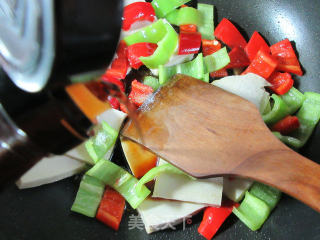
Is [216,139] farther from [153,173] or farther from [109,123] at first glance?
[109,123]

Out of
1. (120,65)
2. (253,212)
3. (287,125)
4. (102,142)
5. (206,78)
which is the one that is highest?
(120,65)

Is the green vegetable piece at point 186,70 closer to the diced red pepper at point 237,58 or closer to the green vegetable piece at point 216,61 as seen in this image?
the green vegetable piece at point 216,61

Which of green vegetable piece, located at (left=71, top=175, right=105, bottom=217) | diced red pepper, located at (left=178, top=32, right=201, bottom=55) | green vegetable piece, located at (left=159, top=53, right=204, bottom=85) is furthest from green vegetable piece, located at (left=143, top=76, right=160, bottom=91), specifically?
green vegetable piece, located at (left=71, top=175, right=105, bottom=217)

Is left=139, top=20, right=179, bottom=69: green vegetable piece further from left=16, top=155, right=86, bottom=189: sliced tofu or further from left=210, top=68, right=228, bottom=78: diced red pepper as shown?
left=16, top=155, right=86, bottom=189: sliced tofu

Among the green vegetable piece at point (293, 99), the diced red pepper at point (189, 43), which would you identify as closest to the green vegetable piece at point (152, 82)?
the diced red pepper at point (189, 43)

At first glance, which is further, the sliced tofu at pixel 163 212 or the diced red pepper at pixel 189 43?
the diced red pepper at pixel 189 43

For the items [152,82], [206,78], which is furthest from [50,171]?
[206,78]
